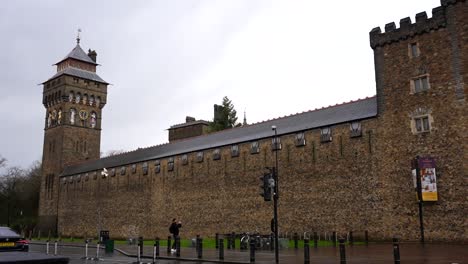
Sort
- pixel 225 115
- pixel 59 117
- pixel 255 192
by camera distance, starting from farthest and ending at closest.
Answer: pixel 225 115 < pixel 59 117 < pixel 255 192

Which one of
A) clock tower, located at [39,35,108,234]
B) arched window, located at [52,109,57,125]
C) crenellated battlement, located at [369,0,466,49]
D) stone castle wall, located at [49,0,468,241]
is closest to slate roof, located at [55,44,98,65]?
clock tower, located at [39,35,108,234]

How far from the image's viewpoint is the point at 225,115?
6794 centimetres

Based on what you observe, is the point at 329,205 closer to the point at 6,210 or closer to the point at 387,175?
the point at 387,175

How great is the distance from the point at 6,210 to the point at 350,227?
64907 millimetres

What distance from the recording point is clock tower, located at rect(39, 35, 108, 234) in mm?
59750

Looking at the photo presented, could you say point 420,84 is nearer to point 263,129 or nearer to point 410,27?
point 410,27

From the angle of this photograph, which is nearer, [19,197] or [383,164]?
[383,164]

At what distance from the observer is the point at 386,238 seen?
26109mm

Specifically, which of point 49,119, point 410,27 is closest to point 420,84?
point 410,27

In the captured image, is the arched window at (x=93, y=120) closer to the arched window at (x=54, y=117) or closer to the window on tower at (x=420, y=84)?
the arched window at (x=54, y=117)

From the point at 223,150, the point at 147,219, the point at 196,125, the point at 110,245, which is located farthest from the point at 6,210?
the point at 110,245

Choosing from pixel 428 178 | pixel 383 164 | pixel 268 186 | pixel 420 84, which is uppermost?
pixel 420 84

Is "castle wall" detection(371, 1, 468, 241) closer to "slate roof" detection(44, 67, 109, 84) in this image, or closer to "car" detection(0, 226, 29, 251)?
"car" detection(0, 226, 29, 251)

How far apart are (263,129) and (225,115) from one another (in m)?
31.8
